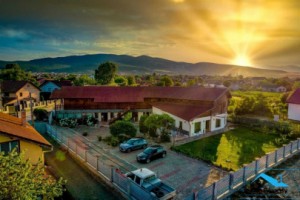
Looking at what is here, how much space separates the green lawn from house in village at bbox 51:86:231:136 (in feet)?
16.5

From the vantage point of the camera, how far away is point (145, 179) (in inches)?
600

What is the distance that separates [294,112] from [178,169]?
107 ft

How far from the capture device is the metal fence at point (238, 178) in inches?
501

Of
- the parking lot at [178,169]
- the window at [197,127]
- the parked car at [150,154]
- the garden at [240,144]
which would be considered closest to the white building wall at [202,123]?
the window at [197,127]

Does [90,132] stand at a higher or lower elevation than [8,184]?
lower

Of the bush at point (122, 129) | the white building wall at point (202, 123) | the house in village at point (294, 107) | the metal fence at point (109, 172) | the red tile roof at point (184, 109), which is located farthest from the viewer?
the house in village at point (294, 107)

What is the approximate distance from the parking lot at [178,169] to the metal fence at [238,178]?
2.81 metres

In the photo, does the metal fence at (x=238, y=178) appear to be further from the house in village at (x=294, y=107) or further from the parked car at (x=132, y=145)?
the house in village at (x=294, y=107)

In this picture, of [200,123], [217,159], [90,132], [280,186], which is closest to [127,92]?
→ [90,132]

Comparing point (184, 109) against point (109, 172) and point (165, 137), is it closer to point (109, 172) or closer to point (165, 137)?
point (165, 137)

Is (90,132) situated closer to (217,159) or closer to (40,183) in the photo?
(217,159)

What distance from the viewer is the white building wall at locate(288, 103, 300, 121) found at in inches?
1586

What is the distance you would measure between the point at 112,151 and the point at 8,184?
18.2 metres

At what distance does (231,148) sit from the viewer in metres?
26.0
